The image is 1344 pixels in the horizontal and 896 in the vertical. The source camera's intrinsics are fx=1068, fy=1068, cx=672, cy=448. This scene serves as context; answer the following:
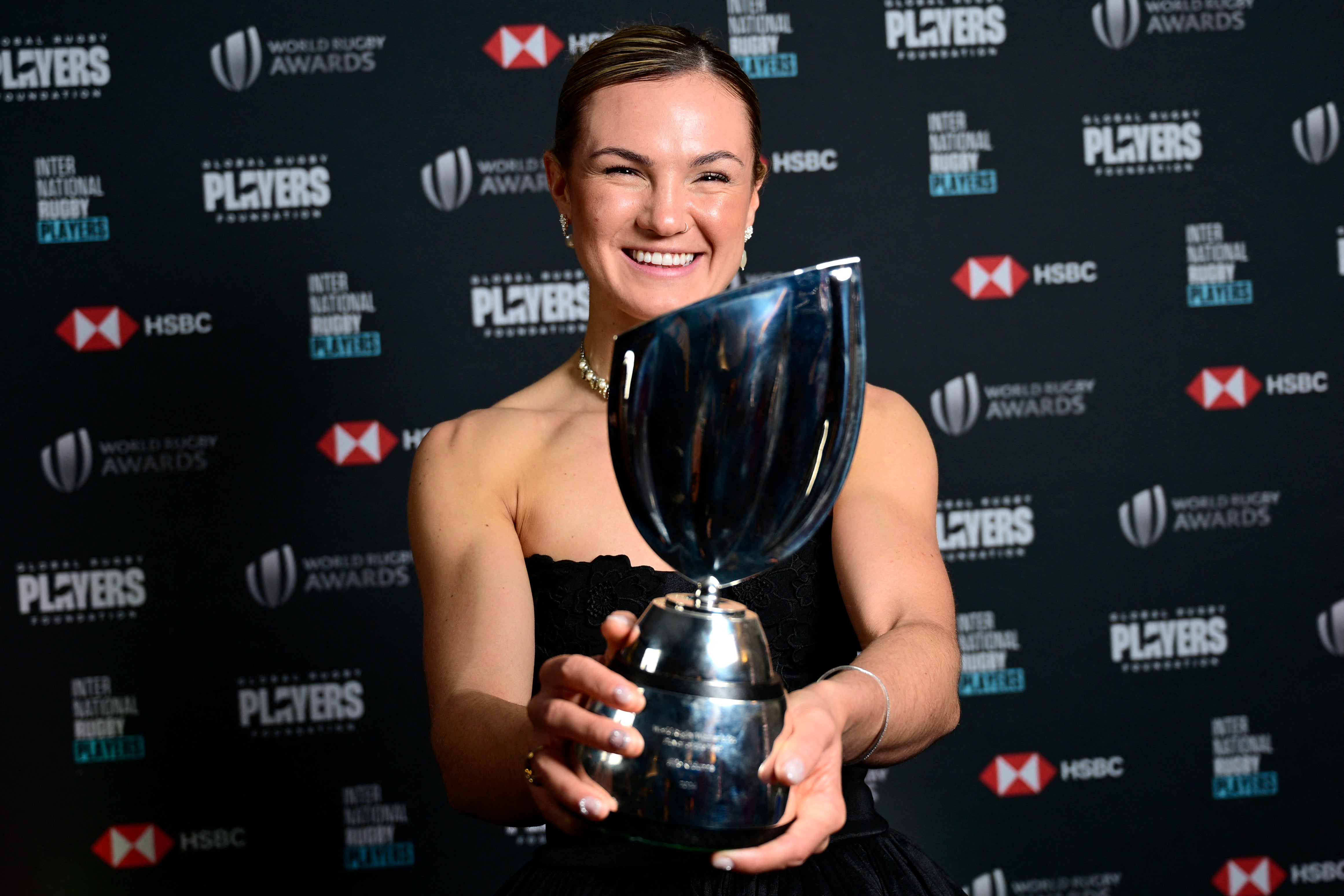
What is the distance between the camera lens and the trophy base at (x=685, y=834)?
63 centimetres

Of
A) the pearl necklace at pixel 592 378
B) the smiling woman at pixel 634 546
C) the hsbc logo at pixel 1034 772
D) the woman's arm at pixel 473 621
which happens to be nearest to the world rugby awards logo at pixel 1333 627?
the hsbc logo at pixel 1034 772

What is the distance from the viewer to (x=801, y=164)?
2.36 metres

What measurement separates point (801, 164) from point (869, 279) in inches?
11.7

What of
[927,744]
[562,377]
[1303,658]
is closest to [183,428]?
[562,377]

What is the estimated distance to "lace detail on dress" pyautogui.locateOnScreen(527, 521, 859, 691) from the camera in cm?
120

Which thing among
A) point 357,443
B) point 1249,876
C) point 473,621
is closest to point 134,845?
point 357,443

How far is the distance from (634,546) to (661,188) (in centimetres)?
41

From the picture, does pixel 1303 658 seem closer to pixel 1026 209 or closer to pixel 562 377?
pixel 1026 209

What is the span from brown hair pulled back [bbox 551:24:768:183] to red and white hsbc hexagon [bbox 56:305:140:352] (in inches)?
59.6

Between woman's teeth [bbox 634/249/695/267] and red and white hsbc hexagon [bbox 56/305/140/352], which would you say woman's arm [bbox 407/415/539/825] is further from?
red and white hsbc hexagon [bbox 56/305/140/352]

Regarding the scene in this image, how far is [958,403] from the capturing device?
7.85ft

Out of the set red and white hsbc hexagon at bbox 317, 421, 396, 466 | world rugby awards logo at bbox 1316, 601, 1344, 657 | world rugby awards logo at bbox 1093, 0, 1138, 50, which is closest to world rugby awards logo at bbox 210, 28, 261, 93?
red and white hsbc hexagon at bbox 317, 421, 396, 466

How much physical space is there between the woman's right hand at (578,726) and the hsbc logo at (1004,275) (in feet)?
6.20

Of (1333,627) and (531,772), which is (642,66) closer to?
(531,772)
